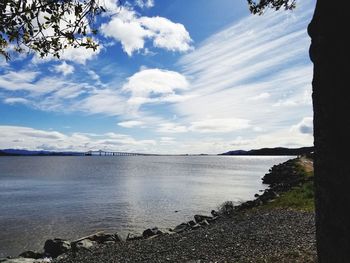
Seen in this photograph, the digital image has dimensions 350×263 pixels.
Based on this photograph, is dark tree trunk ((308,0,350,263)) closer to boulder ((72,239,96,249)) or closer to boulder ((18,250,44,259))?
boulder ((72,239,96,249))

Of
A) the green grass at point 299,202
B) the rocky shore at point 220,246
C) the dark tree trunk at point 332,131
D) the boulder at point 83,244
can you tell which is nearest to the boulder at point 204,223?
the rocky shore at point 220,246

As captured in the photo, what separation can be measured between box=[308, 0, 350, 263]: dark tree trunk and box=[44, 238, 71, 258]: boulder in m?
20.2

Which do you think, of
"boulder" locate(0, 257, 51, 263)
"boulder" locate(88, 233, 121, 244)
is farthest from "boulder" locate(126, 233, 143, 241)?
"boulder" locate(0, 257, 51, 263)

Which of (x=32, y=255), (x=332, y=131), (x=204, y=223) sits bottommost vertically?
(x=32, y=255)

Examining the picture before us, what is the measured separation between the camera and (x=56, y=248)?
22.7m

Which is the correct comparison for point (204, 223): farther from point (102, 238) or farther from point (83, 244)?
point (83, 244)

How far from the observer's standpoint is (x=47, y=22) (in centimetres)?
Answer: 869

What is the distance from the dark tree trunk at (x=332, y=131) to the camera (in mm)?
4949

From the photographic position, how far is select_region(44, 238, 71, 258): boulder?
2227 centimetres

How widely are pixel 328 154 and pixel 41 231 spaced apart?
30.8 metres

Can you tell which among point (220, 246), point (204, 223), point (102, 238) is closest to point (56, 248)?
point (102, 238)

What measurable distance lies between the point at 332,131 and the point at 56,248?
21585 mm

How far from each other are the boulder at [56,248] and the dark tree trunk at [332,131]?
20.2 metres

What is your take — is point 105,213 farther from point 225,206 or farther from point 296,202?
point 296,202
